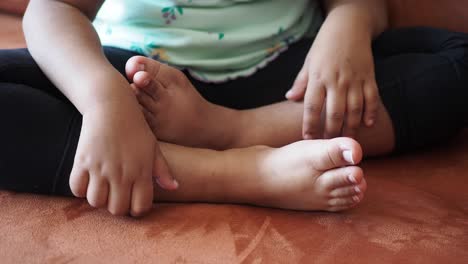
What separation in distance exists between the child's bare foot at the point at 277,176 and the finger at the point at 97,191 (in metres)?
0.07

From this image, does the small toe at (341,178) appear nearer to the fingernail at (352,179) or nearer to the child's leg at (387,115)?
the fingernail at (352,179)

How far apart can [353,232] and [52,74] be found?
0.35 meters

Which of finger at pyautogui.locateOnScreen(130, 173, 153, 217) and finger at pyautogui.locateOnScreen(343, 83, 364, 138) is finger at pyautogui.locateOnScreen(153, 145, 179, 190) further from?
finger at pyautogui.locateOnScreen(343, 83, 364, 138)

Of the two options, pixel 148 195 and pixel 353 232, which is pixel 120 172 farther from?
pixel 353 232

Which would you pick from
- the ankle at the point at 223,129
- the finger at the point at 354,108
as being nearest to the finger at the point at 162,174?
the ankle at the point at 223,129

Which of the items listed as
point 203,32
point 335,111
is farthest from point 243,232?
point 203,32

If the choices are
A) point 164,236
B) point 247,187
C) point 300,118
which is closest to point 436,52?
point 300,118

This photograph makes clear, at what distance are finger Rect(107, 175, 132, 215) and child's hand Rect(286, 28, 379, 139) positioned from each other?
0.22 metres

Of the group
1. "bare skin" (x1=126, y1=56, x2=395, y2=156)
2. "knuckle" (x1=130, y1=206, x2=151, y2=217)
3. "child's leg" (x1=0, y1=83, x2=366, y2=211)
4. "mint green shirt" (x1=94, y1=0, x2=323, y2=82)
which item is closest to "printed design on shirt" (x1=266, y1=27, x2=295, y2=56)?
"mint green shirt" (x1=94, y1=0, x2=323, y2=82)

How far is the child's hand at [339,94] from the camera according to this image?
63 cm

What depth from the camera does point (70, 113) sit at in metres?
0.58

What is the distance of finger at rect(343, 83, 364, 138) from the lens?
0.63 metres

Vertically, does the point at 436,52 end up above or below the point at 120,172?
above

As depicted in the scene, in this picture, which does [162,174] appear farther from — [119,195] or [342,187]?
[342,187]
